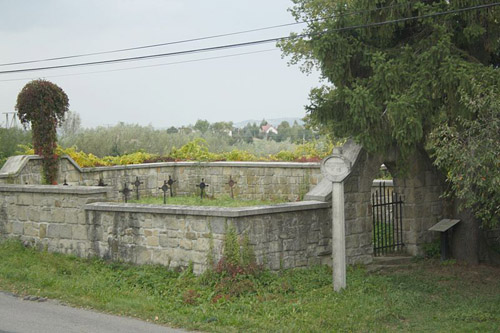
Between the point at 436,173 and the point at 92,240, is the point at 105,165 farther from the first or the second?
the point at 436,173

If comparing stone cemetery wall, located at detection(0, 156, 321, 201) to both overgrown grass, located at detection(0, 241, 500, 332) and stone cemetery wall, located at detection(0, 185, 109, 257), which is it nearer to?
stone cemetery wall, located at detection(0, 185, 109, 257)

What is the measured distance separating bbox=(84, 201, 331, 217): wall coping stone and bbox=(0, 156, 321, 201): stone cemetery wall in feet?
18.4

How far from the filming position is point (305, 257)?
11430 millimetres

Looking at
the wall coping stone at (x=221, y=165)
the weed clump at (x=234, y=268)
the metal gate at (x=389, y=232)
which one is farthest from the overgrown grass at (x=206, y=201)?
the weed clump at (x=234, y=268)

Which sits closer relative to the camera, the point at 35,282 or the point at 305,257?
the point at 35,282

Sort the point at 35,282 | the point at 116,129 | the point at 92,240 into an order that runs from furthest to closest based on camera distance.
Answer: the point at 116,129
the point at 92,240
the point at 35,282

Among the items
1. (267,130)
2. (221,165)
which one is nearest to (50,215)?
(221,165)

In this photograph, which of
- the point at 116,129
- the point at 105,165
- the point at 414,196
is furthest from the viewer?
the point at 116,129

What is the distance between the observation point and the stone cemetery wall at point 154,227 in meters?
10.7

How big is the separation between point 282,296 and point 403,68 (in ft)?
15.0

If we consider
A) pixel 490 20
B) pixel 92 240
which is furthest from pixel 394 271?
pixel 92 240

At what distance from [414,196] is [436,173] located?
2.65ft

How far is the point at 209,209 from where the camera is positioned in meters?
10.6

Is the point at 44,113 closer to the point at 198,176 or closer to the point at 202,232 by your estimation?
the point at 198,176
